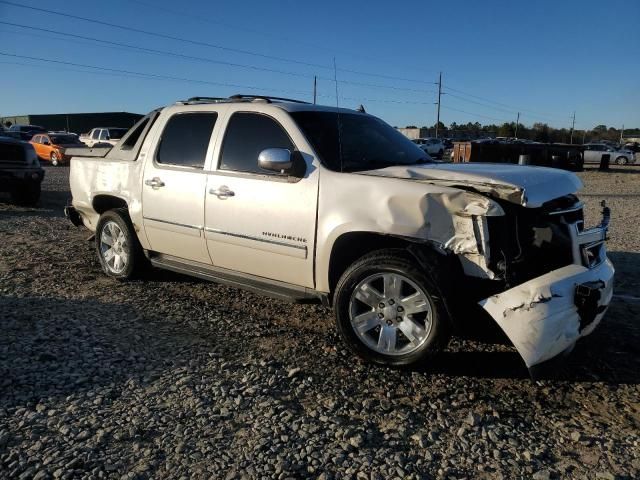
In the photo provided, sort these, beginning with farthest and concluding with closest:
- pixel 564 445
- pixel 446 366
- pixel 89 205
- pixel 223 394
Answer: pixel 89 205 < pixel 446 366 < pixel 223 394 < pixel 564 445

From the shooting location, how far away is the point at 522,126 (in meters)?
90.8

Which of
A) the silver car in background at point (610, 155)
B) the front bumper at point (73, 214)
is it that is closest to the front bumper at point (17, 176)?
the front bumper at point (73, 214)

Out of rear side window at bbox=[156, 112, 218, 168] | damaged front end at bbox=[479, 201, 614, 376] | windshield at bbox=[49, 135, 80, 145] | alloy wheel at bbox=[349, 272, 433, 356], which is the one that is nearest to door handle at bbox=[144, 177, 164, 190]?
rear side window at bbox=[156, 112, 218, 168]

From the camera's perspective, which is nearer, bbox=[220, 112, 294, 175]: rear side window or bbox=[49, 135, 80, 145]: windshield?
bbox=[220, 112, 294, 175]: rear side window

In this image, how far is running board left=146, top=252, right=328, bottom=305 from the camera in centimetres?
420

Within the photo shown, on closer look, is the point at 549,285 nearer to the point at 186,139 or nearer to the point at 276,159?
the point at 276,159

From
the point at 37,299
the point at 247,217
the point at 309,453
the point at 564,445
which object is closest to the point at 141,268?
the point at 37,299

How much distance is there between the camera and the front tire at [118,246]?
18.5 ft

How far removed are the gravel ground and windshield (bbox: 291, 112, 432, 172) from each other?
4.75 ft

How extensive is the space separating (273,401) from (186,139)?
2847mm

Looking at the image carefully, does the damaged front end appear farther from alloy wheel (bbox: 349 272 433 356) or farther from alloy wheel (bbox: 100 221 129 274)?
alloy wheel (bbox: 100 221 129 274)

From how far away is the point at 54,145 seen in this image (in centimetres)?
2600

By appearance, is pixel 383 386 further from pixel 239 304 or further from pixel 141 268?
pixel 141 268

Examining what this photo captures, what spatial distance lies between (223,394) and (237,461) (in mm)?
720
